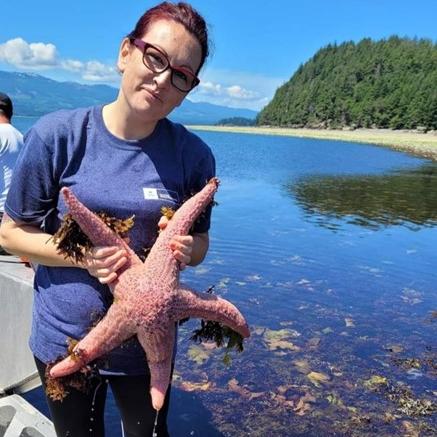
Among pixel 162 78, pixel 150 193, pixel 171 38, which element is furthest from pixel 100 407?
pixel 171 38

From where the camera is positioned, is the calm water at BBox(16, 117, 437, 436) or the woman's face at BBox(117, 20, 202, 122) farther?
the calm water at BBox(16, 117, 437, 436)

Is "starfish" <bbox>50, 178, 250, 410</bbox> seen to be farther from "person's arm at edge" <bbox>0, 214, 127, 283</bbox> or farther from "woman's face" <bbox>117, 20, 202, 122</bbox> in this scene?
"woman's face" <bbox>117, 20, 202, 122</bbox>

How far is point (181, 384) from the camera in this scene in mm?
6273

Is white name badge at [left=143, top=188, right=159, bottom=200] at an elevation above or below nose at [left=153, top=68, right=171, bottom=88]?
below

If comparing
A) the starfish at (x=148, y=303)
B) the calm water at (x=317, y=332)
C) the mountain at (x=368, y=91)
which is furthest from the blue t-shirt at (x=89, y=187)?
the mountain at (x=368, y=91)

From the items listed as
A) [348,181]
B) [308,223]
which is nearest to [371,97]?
[348,181]

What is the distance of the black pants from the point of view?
2648mm

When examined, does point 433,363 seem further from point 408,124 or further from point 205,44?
point 408,124

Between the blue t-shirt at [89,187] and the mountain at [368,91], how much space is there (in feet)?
367

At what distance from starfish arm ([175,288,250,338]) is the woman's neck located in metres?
0.76

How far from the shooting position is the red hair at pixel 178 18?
2371 mm

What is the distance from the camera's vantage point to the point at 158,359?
246cm

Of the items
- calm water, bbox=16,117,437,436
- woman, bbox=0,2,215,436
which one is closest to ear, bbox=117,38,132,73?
woman, bbox=0,2,215,436

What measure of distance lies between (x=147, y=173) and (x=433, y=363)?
592 centimetres
